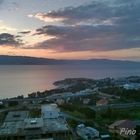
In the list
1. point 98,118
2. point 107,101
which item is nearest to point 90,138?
point 98,118

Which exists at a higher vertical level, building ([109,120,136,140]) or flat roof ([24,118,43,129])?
flat roof ([24,118,43,129])

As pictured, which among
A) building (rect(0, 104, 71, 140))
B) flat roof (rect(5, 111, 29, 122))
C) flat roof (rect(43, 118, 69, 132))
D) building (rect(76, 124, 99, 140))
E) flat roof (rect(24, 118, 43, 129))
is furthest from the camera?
flat roof (rect(5, 111, 29, 122))

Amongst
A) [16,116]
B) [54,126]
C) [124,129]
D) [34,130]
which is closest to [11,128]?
[34,130]

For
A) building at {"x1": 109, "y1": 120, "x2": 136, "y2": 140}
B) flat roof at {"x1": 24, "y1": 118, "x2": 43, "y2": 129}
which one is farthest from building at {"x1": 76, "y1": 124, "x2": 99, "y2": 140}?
flat roof at {"x1": 24, "y1": 118, "x2": 43, "y2": 129}

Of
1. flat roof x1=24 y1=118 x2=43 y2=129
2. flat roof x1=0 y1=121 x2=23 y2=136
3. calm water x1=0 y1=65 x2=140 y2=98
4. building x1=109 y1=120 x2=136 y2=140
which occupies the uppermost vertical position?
flat roof x1=24 y1=118 x2=43 y2=129

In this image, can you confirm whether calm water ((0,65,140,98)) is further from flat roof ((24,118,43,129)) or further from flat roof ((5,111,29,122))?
flat roof ((24,118,43,129))

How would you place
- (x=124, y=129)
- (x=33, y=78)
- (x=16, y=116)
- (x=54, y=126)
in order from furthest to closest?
(x=33, y=78) < (x=16, y=116) < (x=124, y=129) < (x=54, y=126)

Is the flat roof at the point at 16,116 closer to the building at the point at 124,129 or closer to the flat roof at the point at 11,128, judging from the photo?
the flat roof at the point at 11,128

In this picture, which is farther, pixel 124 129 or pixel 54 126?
pixel 124 129

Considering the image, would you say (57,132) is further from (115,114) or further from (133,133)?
(115,114)

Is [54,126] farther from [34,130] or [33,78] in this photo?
[33,78]

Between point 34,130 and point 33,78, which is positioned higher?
point 34,130
